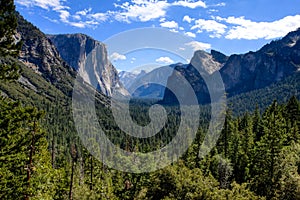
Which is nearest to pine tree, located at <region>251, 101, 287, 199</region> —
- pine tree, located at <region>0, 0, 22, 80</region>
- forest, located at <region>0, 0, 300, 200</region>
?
forest, located at <region>0, 0, 300, 200</region>

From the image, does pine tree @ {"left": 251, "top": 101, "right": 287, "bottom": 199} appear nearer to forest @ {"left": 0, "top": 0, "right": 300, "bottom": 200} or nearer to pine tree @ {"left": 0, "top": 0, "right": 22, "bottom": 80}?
forest @ {"left": 0, "top": 0, "right": 300, "bottom": 200}

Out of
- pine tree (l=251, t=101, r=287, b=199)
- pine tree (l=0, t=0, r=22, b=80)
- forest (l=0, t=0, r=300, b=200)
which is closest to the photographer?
pine tree (l=0, t=0, r=22, b=80)

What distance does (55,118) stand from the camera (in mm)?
179000

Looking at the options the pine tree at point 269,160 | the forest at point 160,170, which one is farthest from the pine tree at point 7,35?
the pine tree at point 269,160

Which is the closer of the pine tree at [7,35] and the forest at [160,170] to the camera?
the pine tree at [7,35]

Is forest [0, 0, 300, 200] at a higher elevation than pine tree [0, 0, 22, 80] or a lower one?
lower

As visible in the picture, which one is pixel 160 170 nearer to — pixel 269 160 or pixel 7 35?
pixel 269 160

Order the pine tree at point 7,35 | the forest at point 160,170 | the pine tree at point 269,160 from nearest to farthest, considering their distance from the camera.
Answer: the pine tree at point 7,35 < the forest at point 160,170 < the pine tree at point 269,160

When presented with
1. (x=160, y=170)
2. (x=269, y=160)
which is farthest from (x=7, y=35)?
(x=269, y=160)

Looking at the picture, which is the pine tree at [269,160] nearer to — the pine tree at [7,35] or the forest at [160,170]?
the forest at [160,170]

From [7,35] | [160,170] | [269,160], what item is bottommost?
[160,170]

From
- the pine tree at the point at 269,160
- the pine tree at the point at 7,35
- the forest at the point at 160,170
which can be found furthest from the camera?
the pine tree at the point at 269,160

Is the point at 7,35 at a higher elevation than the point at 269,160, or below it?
higher

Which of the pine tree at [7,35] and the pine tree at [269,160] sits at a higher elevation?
the pine tree at [7,35]
